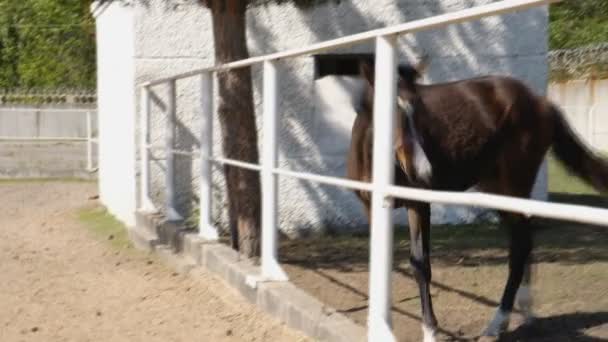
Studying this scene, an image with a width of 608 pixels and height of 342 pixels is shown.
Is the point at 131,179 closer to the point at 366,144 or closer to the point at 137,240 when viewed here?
the point at 137,240

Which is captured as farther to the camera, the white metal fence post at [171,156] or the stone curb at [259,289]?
the white metal fence post at [171,156]

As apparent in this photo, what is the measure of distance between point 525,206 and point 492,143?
8.48 feet

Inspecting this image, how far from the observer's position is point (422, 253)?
4758 mm

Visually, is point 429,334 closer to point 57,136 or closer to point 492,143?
point 492,143

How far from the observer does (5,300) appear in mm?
6656

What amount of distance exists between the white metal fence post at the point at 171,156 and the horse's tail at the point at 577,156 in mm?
4202

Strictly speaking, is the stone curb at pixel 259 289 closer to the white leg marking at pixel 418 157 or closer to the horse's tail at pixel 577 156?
the white leg marking at pixel 418 157

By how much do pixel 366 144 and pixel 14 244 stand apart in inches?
216

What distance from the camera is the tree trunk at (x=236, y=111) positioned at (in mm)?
7367

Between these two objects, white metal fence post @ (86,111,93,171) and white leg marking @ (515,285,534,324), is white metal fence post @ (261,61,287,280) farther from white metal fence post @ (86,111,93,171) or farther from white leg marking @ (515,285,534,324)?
white metal fence post @ (86,111,93,171)

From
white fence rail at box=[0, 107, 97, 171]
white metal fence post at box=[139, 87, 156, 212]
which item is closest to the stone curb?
white metal fence post at box=[139, 87, 156, 212]

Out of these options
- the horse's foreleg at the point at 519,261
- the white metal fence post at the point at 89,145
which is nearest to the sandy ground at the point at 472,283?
the horse's foreleg at the point at 519,261

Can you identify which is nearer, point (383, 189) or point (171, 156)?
point (383, 189)

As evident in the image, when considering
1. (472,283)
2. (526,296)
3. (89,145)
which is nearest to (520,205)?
(526,296)
